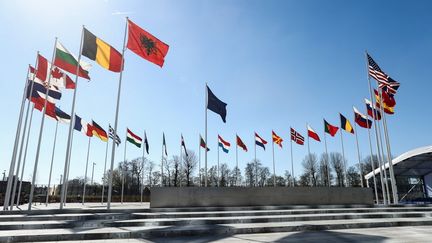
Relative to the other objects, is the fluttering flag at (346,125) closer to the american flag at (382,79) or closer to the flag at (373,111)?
the flag at (373,111)

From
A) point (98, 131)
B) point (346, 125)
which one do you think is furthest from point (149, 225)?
point (346, 125)

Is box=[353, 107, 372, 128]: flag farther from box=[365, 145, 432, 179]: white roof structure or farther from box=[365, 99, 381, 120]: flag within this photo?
box=[365, 145, 432, 179]: white roof structure

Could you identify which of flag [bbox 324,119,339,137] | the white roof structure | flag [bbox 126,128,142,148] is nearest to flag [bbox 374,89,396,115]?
flag [bbox 324,119,339,137]

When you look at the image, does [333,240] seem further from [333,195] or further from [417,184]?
[417,184]

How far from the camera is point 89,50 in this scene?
1425 cm

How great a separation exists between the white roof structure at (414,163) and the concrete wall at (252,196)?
10.7 meters

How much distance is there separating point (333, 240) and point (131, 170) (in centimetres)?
7413

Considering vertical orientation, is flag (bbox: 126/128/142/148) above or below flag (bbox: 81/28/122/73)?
below

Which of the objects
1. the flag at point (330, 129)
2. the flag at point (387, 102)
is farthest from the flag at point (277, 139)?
the flag at point (387, 102)

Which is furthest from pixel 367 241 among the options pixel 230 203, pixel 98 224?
pixel 230 203

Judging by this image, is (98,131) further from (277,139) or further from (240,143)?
(277,139)

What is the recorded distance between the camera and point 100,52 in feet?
47.4

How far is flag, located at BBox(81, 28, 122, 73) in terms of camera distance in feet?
46.8

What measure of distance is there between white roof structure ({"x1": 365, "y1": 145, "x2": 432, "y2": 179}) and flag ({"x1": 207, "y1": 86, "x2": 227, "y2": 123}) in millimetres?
18094
